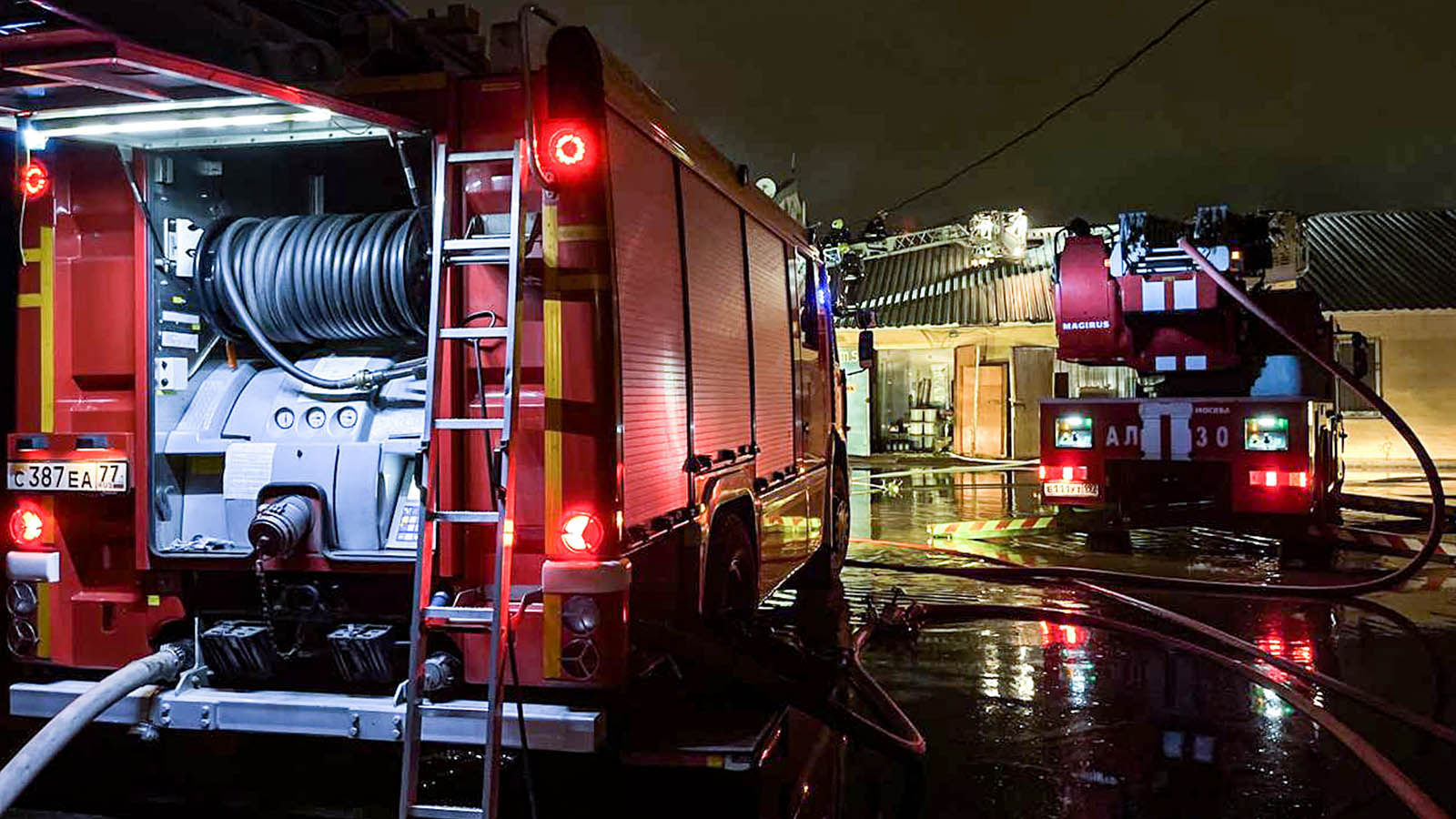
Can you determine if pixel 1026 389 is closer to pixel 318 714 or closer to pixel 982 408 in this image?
pixel 982 408

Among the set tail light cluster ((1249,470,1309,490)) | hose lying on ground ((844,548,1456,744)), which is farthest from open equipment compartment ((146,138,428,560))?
tail light cluster ((1249,470,1309,490))

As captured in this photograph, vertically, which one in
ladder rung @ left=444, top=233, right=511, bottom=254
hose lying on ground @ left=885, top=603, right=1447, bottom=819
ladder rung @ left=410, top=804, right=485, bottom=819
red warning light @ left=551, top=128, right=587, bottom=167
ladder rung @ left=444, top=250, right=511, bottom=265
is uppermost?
red warning light @ left=551, top=128, right=587, bottom=167

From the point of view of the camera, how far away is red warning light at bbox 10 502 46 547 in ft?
14.8

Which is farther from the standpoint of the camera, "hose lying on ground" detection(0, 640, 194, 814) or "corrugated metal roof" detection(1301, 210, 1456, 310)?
"corrugated metal roof" detection(1301, 210, 1456, 310)

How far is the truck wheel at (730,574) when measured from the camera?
4945 mm

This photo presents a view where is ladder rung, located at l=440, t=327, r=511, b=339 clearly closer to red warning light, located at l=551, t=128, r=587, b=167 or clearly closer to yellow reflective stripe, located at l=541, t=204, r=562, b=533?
yellow reflective stripe, located at l=541, t=204, r=562, b=533

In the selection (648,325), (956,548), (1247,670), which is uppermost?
(648,325)

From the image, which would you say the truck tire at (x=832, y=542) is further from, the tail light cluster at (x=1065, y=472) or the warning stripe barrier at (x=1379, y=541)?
the warning stripe barrier at (x=1379, y=541)

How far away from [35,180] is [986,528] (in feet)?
33.6

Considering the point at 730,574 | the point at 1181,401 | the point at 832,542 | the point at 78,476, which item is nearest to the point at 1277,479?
the point at 1181,401

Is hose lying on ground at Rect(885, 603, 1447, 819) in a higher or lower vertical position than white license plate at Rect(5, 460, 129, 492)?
lower

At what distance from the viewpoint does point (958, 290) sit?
2602cm

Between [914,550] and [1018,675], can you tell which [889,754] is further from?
[914,550]

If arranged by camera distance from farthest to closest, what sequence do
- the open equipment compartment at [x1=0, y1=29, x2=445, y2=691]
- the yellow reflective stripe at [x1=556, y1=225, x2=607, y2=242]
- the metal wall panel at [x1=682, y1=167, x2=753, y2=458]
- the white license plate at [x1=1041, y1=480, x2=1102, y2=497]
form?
the white license plate at [x1=1041, y1=480, x2=1102, y2=497] → the metal wall panel at [x1=682, y1=167, x2=753, y2=458] → the open equipment compartment at [x1=0, y1=29, x2=445, y2=691] → the yellow reflective stripe at [x1=556, y1=225, x2=607, y2=242]
